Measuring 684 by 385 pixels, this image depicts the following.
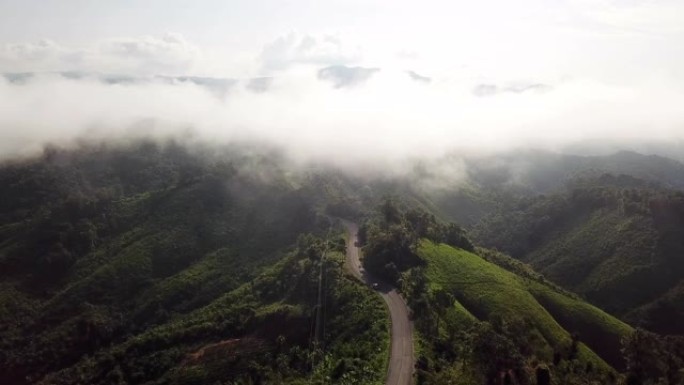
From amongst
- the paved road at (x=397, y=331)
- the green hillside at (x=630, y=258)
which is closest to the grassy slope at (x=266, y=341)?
the paved road at (x=397, y=331)

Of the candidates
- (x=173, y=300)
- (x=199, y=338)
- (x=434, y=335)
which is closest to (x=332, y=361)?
(x=434, y=335)

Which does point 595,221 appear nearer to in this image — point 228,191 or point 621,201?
point 621,201

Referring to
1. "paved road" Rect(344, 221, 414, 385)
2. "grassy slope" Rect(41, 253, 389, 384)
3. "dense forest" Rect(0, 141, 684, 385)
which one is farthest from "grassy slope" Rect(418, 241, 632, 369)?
"grassy slope" Rect(41, 253, 389, 384)

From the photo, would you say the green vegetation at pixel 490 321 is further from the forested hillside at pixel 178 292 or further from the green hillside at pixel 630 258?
the green hillside at pixel 630 258

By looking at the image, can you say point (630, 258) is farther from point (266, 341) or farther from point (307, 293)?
point (266, 341)

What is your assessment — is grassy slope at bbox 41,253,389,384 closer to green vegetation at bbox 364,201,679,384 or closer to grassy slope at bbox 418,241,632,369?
green vegetation at bbox 364,201,679,384
